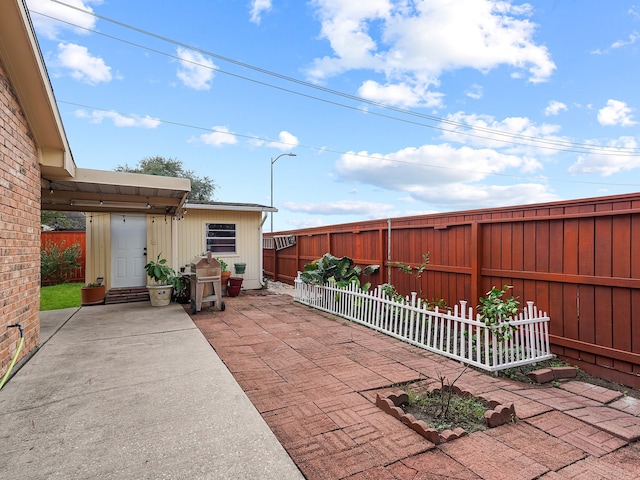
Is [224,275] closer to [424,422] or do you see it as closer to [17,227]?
[17,227]

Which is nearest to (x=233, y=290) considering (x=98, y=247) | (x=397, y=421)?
(x=98, y=247)

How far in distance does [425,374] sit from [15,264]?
4559mm

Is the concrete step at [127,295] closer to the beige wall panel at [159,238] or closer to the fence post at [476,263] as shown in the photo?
the beige wall panel at [159,238]

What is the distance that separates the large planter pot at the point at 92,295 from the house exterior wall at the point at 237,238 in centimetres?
189

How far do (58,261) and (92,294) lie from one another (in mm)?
4990

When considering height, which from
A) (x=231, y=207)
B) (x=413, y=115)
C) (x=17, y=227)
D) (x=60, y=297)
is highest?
(x=413, y=115)

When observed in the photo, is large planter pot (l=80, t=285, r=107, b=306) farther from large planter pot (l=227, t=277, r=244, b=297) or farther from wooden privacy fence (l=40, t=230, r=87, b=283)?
wooden privacy fence (l=40, t=230, r=87, b=283)

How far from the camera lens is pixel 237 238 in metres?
9.72

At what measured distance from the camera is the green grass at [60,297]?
7.56m

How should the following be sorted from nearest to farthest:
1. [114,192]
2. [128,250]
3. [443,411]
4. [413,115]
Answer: [443,411]
[114,192]
[128,250]
[413,115]

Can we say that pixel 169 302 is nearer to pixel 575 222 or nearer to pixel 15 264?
pixel 15 264

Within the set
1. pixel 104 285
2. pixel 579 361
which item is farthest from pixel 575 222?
pixel 104 285

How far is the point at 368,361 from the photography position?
3.87 m

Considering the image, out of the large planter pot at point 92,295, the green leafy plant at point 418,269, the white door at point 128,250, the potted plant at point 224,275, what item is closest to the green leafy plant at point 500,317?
the green leafy plant at point 418,269
